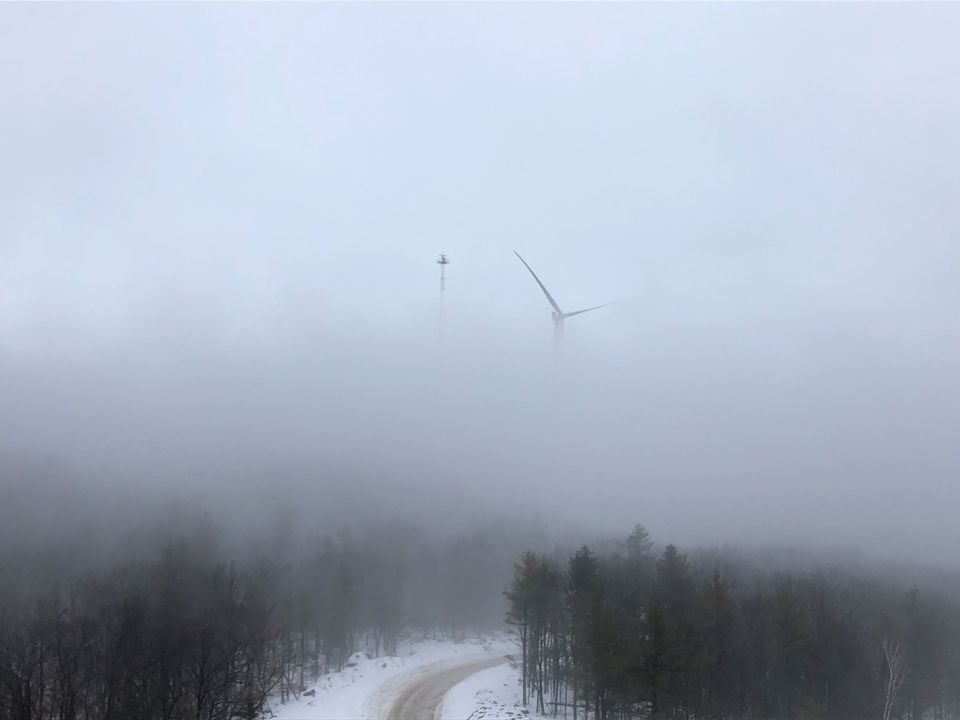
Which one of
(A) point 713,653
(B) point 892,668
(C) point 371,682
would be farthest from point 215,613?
(B) point 892,668

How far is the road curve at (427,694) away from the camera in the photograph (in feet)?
202

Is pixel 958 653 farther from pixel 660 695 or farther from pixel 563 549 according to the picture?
pixel 563 549

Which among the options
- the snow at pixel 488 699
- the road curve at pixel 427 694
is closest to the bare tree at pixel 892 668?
the snow at pixel 488 699

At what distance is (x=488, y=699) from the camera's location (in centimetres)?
7119

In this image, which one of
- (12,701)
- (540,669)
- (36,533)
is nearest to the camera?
(12,701)

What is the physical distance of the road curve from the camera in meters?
61.5

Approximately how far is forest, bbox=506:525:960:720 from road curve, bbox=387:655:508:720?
825cm

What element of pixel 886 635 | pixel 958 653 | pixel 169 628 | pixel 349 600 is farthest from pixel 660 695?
pixel 349 600

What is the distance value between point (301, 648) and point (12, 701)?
136 ft

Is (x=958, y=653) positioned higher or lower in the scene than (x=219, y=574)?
lower

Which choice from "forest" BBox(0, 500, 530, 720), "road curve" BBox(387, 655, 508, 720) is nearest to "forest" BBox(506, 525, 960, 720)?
"road curve" BBox(387, 655, 508, 720)

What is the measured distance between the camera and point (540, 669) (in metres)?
74.7

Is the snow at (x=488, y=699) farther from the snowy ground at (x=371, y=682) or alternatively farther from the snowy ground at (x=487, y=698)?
the snowy ground at (x=371, y=682)

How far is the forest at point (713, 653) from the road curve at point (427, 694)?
325 inches
